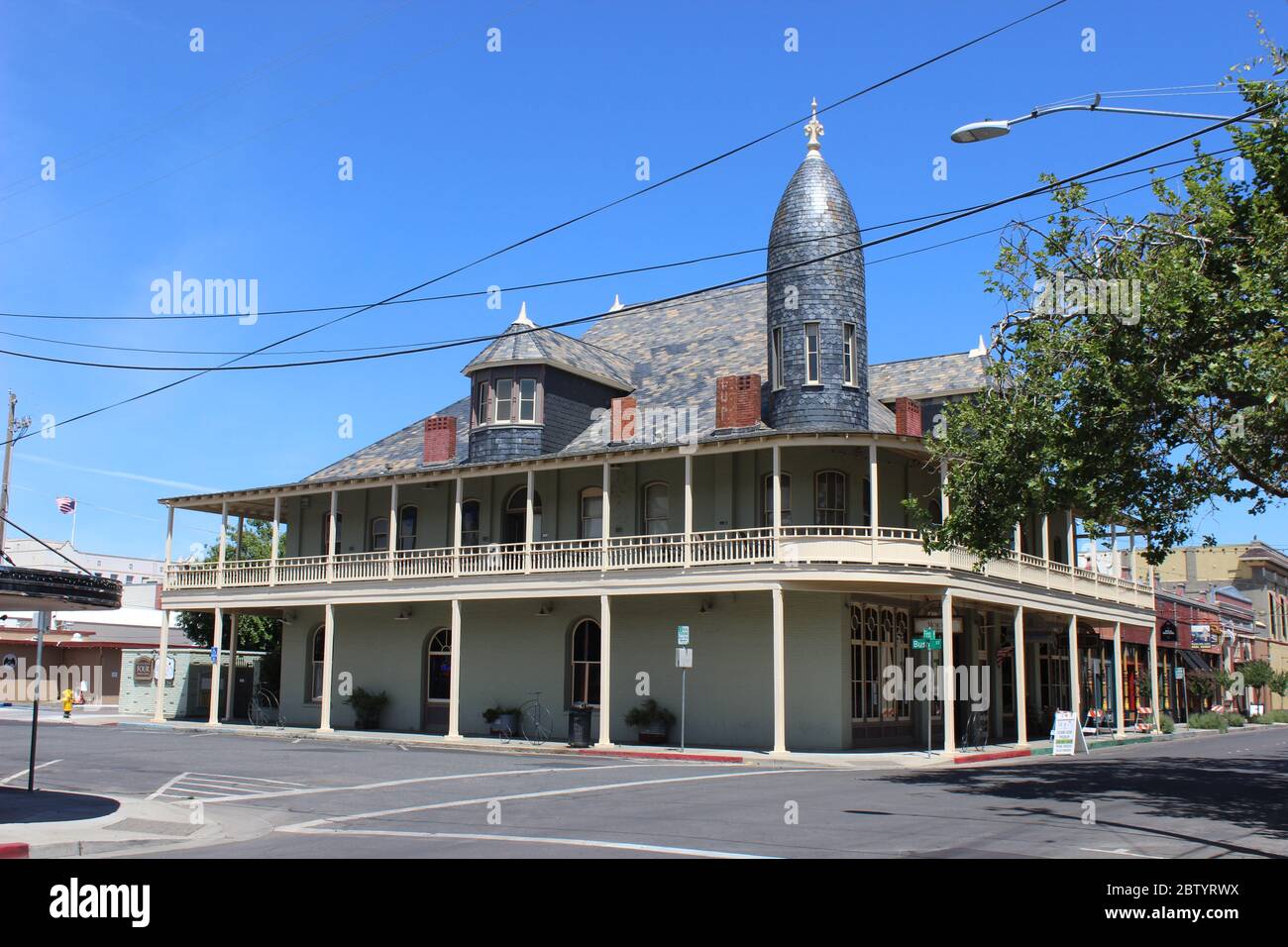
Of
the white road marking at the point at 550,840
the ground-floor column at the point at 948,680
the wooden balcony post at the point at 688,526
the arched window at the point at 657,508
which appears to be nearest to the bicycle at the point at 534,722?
the arched window at the point at 657,508

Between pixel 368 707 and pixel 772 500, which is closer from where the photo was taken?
pixel 772 500

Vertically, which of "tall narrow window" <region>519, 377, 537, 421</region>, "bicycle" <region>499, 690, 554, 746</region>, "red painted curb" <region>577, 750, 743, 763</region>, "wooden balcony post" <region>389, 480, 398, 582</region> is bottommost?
"red painted curb" <region>577, 750, 743, 763</region>

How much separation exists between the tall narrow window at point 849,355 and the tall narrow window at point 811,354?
30.7 inches

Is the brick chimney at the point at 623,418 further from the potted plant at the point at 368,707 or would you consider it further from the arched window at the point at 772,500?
the potted plant at the point at 368,707

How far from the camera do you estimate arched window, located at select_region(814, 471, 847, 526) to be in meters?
30.2

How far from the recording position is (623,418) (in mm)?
33500

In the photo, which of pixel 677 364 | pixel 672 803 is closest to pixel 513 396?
pixel 677 364

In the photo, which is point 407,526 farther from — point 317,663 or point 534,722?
point 534,722

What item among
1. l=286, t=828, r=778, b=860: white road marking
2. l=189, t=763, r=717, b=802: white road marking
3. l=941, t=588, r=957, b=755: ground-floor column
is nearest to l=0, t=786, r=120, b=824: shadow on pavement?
l=189, t=763, r=717, b=802: white road marking

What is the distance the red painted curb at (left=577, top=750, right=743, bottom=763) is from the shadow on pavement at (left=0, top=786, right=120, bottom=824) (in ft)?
43.4

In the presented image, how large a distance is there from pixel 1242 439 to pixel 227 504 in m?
31.1

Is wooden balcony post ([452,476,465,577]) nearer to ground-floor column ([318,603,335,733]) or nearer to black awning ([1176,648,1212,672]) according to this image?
ground-floor column ([318,603,335,733])

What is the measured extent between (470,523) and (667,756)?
11.4 meters
